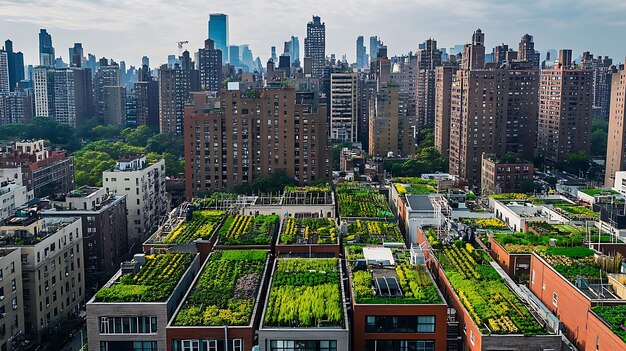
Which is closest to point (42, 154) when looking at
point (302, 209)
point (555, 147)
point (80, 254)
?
point (80, 254)

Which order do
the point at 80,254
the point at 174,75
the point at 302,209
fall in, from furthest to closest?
the point at 174,75 → the point at 302,209 → the point at 80,254

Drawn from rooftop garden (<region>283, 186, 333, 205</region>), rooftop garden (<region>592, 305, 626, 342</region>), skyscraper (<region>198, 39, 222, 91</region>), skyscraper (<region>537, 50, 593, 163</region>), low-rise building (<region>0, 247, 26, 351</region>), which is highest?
skyscraper (<region>198, 39, 222, 91</region>)

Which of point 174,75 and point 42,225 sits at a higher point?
point 174,75

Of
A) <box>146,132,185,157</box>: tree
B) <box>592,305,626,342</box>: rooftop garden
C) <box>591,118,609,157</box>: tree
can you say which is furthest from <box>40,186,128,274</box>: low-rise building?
<box>591,118,609,157</box>: tree

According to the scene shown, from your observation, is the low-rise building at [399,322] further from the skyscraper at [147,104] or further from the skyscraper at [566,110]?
the skyscraper at [147,104]

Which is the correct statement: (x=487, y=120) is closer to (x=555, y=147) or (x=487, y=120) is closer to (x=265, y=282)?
(x=555, y=147)

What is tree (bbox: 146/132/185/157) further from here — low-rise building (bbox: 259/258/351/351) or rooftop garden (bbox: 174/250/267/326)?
low-rise building (bbox: 259/258/351/351)
